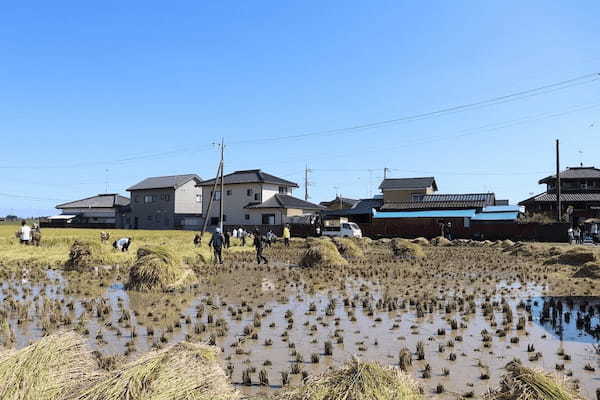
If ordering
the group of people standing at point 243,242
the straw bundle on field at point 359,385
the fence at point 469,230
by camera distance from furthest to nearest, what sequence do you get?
the fence at point 469,230 → the group of people standing at point 243,242 → the straw bundle on field at point 359,385

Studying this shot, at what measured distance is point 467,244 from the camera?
108 feet

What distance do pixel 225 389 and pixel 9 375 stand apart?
5.59 feet

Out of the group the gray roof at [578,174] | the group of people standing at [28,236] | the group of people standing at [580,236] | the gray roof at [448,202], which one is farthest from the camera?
the gray roof at [578,174]

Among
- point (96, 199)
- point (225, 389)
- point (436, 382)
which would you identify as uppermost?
point (96, 199)

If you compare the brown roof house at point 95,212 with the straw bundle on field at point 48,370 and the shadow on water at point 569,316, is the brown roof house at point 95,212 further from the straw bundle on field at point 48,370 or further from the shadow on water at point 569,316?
the straw bundle on field at point 48,370

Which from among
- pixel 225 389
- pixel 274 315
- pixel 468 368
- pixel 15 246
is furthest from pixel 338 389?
pixel 15 246

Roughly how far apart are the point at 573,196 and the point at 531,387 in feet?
149

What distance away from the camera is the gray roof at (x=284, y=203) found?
152 ft

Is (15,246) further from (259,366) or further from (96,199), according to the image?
(96,199)

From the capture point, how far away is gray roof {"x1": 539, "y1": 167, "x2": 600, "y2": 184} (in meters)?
44.8

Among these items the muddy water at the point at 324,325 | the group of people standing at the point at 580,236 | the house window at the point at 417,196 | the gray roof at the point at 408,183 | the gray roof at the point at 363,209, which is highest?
the gray roof at the point at 408,183

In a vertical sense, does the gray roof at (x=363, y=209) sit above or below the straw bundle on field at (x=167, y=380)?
above

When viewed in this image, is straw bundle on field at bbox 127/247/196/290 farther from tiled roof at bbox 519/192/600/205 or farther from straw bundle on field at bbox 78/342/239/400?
tiled roof at bbox 519/192/600/205

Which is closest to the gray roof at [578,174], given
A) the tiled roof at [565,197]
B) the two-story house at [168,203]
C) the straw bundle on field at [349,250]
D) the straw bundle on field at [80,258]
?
the tiled roof at [565,197]
